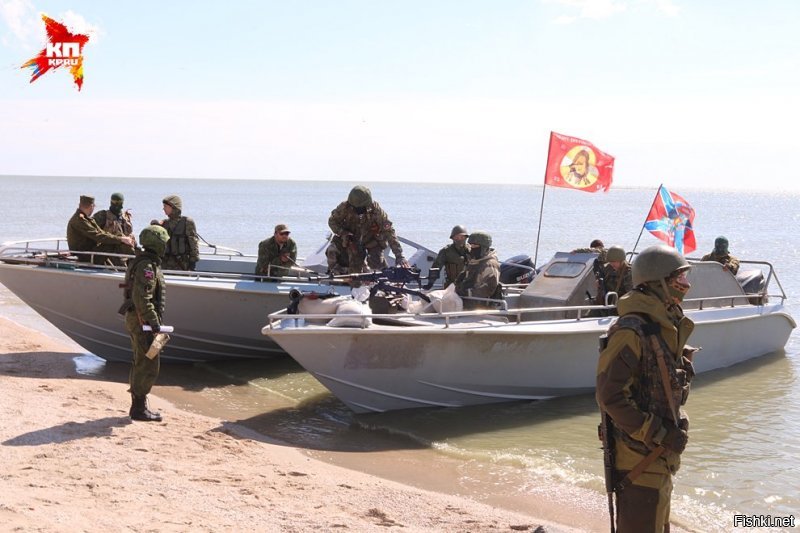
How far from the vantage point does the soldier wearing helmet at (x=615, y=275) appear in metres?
9.43

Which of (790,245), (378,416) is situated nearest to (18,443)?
(378,416)

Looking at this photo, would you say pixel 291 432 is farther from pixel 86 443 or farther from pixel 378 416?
pixel 86 443

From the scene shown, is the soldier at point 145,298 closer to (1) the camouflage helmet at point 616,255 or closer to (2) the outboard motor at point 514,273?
(1) the camouflage helmet at point 616,255

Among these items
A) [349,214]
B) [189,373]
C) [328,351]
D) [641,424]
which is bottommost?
[189,373]

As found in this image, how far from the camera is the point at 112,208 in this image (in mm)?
11406

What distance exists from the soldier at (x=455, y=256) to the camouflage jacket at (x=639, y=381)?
720 cm

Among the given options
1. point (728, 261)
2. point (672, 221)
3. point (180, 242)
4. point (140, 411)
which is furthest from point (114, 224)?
point (728, 261)

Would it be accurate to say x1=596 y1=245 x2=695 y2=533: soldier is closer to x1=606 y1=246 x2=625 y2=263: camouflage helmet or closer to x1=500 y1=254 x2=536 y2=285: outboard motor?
x1=606 y1=246 x2=625 y2=263: camouflage helmet

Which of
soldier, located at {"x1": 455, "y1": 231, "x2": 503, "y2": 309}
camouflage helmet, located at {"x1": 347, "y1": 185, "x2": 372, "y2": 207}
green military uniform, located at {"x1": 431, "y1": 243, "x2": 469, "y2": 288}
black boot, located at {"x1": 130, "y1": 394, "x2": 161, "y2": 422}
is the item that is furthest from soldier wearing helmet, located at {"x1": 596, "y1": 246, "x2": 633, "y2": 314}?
black boot, located at {"x1": 130, "y1": 394, "x2": 161, "y2": 422}

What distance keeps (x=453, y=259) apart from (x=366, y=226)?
129 centimetres

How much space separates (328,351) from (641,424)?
4.95 m

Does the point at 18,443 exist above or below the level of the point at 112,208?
below

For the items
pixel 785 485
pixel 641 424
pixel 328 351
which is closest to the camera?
pixel 641 424

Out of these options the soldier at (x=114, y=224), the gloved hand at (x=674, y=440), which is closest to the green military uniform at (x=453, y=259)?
the soldier at (x=114, y=224)
